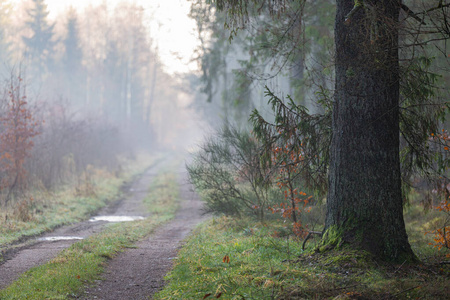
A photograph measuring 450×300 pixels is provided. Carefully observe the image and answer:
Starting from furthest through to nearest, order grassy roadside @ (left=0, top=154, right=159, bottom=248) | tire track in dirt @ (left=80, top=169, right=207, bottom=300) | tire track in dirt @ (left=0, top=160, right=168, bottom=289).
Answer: grassy roadside @ (left=0, top=154, right=159, bottom=248) < tire track in dirt @ (left=0, top=160, right=168, bottom=289) < tire track in dirt @ (left=80, top=169, right=207, bottom=300)

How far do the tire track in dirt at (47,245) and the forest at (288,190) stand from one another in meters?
0.08

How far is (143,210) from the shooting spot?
18.6m

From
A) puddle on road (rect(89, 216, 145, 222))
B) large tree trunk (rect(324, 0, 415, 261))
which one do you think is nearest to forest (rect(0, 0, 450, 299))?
large tree trunk (rect(324, 0, 415, 261))

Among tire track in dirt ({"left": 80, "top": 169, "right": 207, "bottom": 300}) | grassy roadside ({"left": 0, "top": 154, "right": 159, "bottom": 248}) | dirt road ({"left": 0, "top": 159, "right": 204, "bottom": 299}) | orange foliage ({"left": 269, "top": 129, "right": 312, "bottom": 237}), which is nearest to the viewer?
tire track in dirt ({"left": 80, "top": 169, "right": 207, "bottom": 300})

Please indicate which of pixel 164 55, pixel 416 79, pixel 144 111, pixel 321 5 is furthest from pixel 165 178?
pixel 144 111

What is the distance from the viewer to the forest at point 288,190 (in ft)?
19.2

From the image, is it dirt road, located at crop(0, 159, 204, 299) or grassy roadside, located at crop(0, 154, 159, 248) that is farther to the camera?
grassy roadside, located at crop(0, 154, 159, 248)

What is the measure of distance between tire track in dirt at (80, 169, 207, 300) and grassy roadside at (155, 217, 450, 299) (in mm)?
377

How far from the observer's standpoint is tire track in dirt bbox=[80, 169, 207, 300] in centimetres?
651

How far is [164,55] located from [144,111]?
18407 millimetres

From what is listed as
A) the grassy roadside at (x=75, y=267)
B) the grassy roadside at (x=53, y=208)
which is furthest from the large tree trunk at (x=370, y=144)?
the grassy roadside at (x=53, y=208)

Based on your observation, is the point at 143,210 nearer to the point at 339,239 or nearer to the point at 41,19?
the point at 339,239

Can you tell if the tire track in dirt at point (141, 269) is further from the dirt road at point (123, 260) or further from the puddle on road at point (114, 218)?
the puddle on road at point (114, 218)

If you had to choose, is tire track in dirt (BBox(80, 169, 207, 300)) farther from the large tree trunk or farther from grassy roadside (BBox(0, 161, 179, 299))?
the large tree trunk
